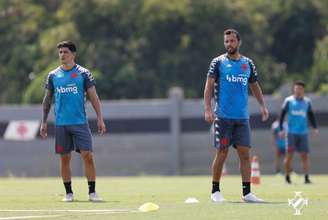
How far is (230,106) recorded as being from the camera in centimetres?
1452

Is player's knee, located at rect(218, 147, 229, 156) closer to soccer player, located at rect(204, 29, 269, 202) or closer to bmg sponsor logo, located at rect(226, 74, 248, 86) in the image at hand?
soccer player, located at rect(204, 29, 269, 202)

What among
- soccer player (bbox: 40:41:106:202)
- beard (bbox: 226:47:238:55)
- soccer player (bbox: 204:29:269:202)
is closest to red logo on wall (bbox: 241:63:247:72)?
soccer player (bbox: 204:29:269:202)

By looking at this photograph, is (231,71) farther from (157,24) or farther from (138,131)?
(157,24)

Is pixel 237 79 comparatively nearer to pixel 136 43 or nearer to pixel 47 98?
pixel 47 98

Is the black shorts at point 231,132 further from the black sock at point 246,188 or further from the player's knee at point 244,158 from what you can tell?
the black sock at point 246,188

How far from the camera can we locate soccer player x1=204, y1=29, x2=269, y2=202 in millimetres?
14453

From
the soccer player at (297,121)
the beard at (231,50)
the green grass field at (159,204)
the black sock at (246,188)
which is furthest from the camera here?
the soccer player at (297,121)

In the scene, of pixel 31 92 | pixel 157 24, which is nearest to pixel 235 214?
pixel 31 92

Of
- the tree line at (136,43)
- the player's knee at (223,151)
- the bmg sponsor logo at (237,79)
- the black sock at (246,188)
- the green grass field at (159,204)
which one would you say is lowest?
the green grass field at (159,204)

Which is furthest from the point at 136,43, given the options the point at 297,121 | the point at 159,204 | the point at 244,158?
the point at 159,204

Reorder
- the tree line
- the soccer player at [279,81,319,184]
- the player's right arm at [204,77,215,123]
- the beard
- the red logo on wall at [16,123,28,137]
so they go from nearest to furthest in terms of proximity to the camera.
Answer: the player's right arm at [204,77,215,123], the beard, the soccer player at [279,81,319,184], the red logo on wall at [16,123,28,137], the tree line

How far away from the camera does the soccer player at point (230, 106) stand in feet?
47.4

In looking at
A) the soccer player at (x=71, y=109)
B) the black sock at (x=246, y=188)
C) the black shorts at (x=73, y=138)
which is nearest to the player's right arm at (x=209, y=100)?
the black sock at (x=246, y=188)

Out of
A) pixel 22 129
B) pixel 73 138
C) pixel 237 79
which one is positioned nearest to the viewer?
pixel 237 79
